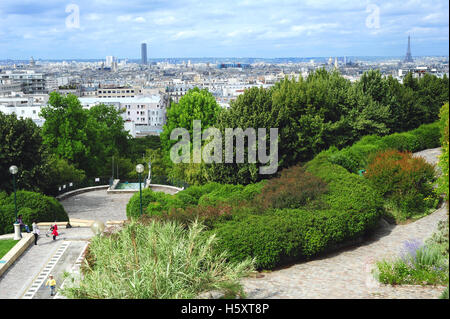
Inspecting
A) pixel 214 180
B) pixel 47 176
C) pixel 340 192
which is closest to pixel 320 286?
pixel 340 192

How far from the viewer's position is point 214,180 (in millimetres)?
25469

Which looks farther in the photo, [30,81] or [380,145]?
[30,81]

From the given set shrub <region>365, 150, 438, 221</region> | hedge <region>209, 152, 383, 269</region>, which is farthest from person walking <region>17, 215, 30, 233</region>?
shrub <region>365, 150, 438, 221</region>

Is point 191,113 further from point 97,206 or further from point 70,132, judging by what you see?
point 97,206

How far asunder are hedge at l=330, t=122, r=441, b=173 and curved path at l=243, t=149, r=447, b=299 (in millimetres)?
6487

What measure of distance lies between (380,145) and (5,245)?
19156mm

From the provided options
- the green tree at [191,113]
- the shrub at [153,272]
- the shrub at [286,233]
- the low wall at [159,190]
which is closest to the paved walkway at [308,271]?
the shrub at [286,233]

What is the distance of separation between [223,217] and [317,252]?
3115 millimetres

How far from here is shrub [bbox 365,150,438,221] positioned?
18516 millimetres

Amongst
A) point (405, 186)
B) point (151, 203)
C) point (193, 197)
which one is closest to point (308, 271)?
point (405, 186)

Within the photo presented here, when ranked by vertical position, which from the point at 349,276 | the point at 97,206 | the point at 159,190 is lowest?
the point at 97,206

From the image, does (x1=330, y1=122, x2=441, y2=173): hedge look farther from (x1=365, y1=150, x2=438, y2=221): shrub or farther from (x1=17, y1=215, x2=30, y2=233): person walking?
(x1=17, y1=215, x2=30, y2=233): person walking

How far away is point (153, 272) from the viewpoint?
9.59m
